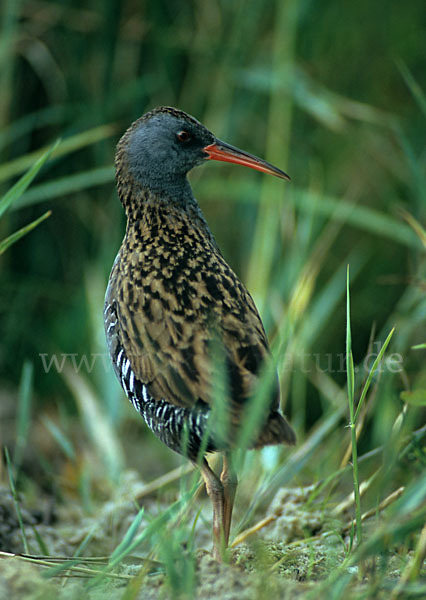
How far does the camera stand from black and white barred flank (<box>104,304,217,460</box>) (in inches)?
96.8

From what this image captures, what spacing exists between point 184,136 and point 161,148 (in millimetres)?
106

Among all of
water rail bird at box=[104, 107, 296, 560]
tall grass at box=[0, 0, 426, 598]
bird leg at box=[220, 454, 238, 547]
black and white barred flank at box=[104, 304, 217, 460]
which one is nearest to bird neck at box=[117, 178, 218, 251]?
water rail bird at box=[104, 107, 296, 560]

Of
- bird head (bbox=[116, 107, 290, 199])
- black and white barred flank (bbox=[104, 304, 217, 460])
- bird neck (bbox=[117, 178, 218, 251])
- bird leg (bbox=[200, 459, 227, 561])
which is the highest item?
bird head (bbox=[116, 107, 290, 199])

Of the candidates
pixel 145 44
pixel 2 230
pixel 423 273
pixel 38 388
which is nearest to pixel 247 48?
pixel 145 44

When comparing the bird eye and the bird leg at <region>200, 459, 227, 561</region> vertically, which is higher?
the bird eye

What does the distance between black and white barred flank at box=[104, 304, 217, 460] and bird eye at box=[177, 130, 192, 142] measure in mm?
708

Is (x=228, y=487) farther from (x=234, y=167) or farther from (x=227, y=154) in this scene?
(x=234, y=167)

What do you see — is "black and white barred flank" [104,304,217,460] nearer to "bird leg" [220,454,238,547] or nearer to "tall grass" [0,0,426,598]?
"bird leg" [220,454,238,547]

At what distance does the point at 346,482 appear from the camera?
437 cm

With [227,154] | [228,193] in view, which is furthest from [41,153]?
[228,193]

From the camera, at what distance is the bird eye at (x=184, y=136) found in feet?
9.99

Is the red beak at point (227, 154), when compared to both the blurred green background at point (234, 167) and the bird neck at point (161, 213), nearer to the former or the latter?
the bird neck at point (161, 213)

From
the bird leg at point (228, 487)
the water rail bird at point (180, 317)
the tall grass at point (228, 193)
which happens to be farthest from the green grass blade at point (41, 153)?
the bird leg at point (228, 487)

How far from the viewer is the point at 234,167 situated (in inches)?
218
